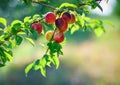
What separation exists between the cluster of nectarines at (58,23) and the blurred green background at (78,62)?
4.42 meters

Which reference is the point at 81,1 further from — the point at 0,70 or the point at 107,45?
the point at 107,45

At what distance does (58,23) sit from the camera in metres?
1.39

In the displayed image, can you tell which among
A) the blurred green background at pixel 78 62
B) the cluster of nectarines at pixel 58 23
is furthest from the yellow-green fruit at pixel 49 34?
the blurred green background at pixel 78 62

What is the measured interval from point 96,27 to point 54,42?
401 millimetres

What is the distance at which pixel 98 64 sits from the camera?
9.79 m

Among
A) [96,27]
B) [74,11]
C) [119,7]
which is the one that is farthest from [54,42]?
[119,7]

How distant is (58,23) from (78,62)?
28.4 ft

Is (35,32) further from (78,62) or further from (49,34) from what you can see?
(78,62)

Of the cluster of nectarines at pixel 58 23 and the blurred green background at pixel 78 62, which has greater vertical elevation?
the blurred green background at pixel 78 62

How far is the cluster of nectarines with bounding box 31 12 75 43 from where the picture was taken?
1389mm

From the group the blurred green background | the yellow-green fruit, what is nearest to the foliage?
the yellow-green fruit

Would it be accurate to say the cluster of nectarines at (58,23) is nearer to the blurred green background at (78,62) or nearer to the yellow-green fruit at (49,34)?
the yellow-green fruit at (49,34)

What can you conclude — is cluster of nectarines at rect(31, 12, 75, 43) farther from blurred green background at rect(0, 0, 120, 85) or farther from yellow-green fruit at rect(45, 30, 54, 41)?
blurred green background at rect(0, 0, 120, 85)

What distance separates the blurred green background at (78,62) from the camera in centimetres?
823
